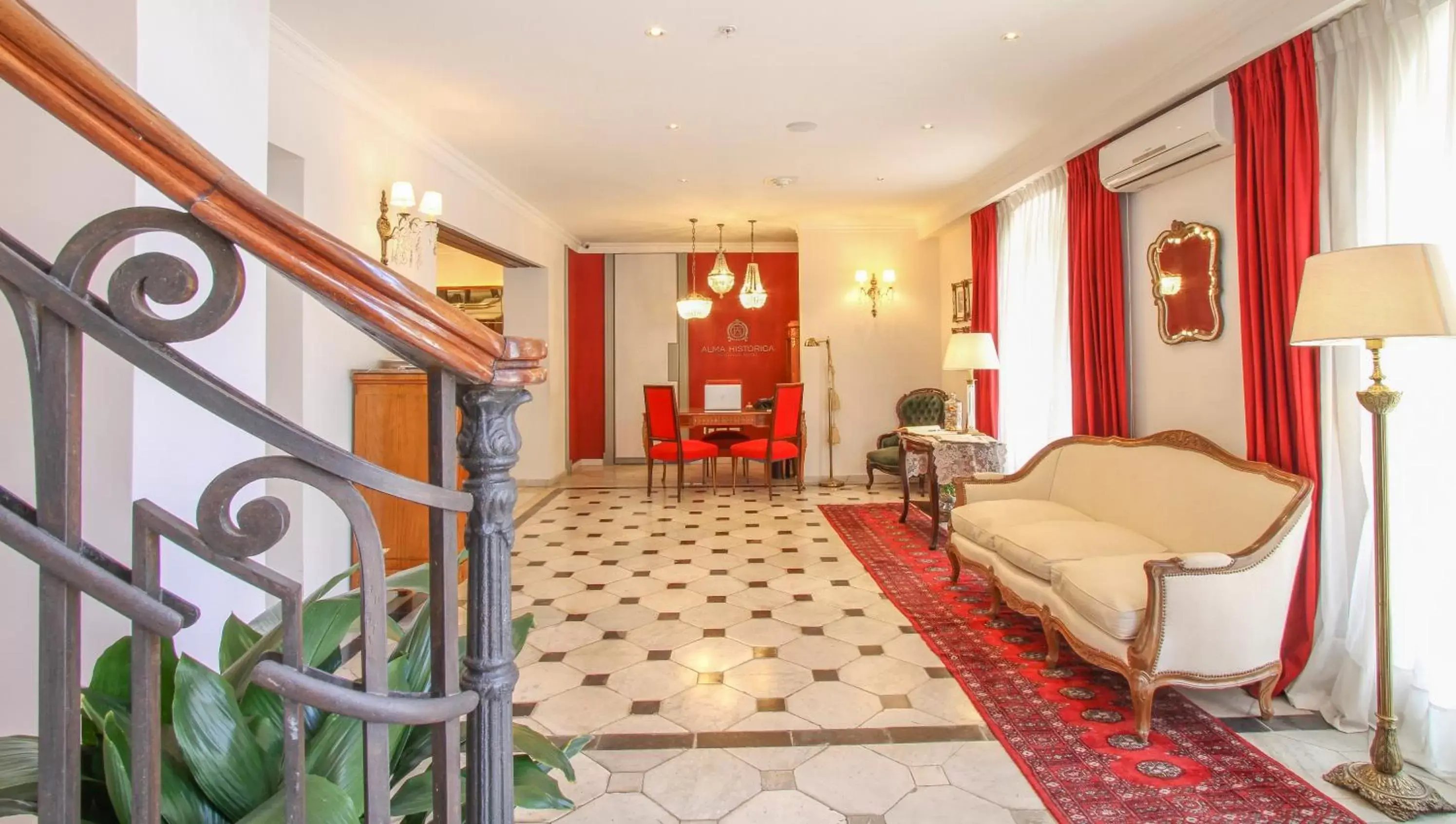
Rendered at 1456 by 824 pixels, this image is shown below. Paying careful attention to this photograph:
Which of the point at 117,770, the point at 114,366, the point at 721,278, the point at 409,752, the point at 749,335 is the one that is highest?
the point at 721,278

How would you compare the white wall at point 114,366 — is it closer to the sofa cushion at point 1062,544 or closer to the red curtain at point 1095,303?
the sofa cushion at point 1062,544

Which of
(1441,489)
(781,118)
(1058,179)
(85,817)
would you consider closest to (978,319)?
(1058,179)

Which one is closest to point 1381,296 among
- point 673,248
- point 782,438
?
point 782,438

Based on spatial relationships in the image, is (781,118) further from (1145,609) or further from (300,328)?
(1145,609)

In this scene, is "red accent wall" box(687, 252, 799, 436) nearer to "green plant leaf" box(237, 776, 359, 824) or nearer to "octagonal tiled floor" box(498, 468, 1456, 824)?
"octagonal tiled floor" box(498, 468, 1456, 824)

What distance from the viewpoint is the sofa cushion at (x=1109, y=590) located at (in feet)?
8.61

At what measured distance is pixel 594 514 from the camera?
6.65m

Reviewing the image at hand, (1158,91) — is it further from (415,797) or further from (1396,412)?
(415,797)

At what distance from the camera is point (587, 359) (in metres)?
9.71

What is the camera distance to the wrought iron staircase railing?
1.83 feet

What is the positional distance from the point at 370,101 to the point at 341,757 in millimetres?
4346

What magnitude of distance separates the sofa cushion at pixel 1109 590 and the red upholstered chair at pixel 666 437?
4819 mm

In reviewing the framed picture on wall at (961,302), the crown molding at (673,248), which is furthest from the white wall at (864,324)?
the crown molding at (673,248)

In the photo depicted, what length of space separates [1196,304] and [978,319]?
307 centimetres
